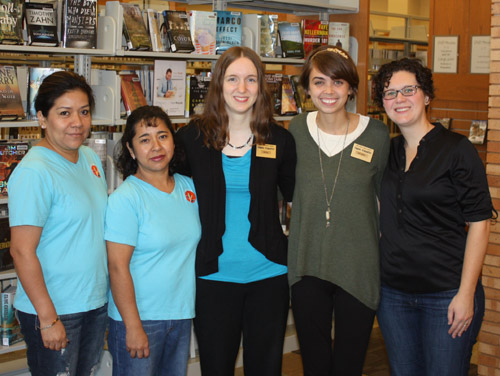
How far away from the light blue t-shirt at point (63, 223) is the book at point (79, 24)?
1.73 metres

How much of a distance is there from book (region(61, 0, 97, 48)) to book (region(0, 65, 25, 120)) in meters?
0.37

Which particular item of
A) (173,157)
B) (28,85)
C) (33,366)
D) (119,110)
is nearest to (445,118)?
(119,110)

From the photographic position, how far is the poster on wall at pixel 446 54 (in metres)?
7.45

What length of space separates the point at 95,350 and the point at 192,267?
50cm

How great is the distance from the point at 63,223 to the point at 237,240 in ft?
2.29

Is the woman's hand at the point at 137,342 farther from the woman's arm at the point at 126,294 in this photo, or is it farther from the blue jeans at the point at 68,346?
the blue jeans at the point at 68,346

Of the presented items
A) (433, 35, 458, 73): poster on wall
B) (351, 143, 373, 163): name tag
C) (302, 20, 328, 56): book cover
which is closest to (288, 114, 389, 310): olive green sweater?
(351, 143, 373, 163): name tag

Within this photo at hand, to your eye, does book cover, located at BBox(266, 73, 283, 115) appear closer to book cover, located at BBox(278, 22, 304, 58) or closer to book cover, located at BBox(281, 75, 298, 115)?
book cover, located at BBox(281, 75, 298, 115)

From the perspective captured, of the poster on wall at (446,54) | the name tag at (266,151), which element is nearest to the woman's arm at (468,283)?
the name tag at (266,151)

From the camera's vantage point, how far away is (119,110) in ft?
13.3

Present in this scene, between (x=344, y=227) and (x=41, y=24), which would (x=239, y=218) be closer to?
(x=344, y=227)

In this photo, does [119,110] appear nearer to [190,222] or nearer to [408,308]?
[190,222]

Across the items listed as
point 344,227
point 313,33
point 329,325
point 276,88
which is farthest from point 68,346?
point 313,33

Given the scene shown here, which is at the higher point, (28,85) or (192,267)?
(28,85)
